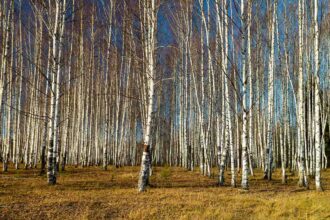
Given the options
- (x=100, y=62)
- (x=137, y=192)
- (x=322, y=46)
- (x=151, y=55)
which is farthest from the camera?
(x=100, y=62)

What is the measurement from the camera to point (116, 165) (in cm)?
2273

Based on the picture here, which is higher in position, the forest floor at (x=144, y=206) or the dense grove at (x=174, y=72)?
the dense grove at (x=174, y=72)

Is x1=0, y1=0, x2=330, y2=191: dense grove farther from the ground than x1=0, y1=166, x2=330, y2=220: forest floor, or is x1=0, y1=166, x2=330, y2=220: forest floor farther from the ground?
x1=0, y1=0, x2=330, y2=191: dense grove

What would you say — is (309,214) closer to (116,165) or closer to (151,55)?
(151,55)

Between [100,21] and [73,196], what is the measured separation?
1615 centimetres

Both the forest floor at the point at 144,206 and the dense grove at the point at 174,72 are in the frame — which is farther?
the dense grove at the point at 174,72

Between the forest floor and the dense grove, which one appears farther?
the dense grove

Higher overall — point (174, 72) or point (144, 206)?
point (174, 72)

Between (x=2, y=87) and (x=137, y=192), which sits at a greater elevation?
(x=2, y=87)

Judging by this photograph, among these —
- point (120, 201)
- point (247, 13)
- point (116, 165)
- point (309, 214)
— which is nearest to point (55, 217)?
point (120, 201)

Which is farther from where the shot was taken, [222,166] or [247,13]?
[222,166]

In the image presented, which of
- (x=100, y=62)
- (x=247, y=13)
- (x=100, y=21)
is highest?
(x=100, y=21)

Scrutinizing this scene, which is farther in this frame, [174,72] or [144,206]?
[174,72]

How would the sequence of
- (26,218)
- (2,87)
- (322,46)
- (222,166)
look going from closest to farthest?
(26,218)
(222,166)
(2,87)
(322,46)
